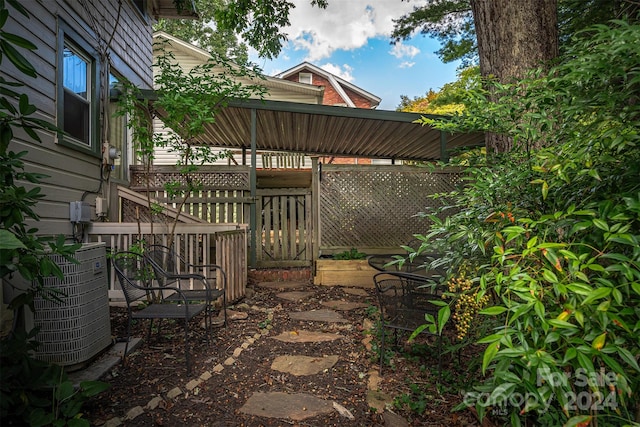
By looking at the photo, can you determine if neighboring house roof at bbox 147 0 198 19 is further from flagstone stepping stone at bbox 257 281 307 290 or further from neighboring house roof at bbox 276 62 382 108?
neighboring house roof at bbox 276 62 382 108

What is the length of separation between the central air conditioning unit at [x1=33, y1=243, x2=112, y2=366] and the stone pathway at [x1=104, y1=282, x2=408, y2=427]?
761 mm

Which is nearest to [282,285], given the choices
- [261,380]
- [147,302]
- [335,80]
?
[147,302]

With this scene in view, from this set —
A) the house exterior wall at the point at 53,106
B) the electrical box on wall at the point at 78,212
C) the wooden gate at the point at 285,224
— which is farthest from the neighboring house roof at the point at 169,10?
the electrical box on wall at the point at 78,212

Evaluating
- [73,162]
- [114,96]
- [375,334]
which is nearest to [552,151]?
[375,334]

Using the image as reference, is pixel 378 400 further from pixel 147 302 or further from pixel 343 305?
pixel 147 302

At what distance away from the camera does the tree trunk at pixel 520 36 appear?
298 cm

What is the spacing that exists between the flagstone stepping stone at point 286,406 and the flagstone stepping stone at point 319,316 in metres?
1.58

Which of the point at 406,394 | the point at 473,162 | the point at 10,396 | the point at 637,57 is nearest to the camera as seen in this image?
the point at 637,57

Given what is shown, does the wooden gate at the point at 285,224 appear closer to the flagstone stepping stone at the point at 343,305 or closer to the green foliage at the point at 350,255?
the green foliage at the point at 350,255

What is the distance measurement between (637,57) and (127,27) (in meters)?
7.43

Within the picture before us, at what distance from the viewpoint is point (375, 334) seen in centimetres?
335

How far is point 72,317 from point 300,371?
1.74 metres

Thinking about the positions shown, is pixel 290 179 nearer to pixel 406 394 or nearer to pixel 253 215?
pixel 253 215

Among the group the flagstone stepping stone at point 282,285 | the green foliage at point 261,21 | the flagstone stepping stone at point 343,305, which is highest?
the green foliage at point 261,21
